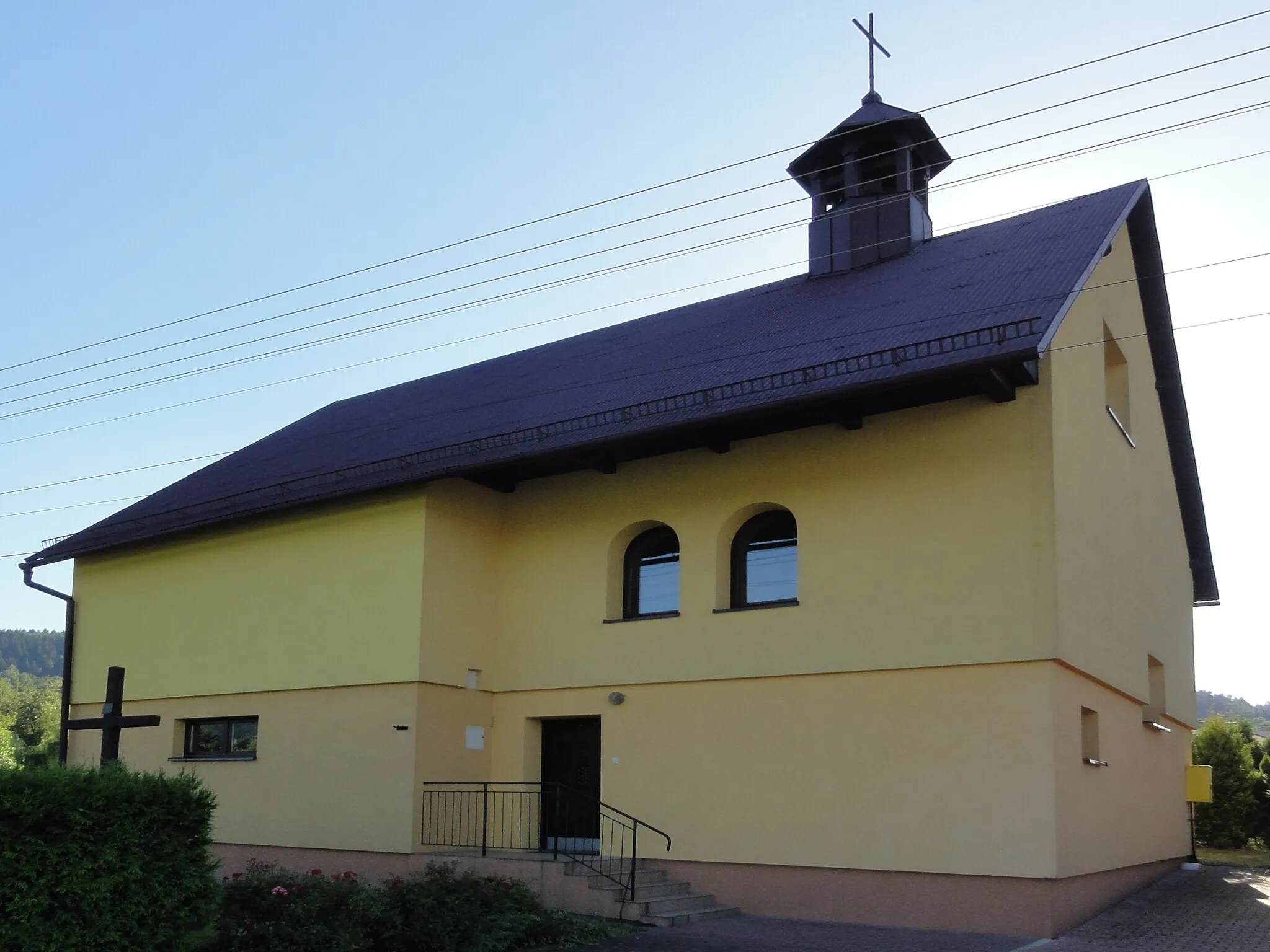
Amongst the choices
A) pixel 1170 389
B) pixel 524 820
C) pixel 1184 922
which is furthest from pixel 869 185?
pixel 1184 922

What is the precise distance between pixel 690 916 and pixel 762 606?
3.37m

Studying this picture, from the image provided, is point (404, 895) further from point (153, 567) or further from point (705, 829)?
point (153, 567)

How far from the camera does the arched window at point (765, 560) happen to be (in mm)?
14203

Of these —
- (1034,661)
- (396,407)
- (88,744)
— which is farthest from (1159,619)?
(88,744)

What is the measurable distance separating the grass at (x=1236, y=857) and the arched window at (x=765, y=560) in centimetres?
887

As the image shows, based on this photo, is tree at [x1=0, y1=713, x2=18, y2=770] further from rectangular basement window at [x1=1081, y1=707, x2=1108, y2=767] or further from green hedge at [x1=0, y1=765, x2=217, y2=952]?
rectangular basement window at [x1=1081, y1=707, x2=1108, y2=767]

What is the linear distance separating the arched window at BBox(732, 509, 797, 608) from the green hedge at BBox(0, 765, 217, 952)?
23.1ft

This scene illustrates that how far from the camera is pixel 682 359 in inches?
661

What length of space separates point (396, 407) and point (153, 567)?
506 centimetres

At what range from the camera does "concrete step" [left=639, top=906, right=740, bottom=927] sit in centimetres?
1238

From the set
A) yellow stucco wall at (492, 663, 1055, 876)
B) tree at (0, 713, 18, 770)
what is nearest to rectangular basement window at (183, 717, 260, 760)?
tree at (0, 713, 18, 770)

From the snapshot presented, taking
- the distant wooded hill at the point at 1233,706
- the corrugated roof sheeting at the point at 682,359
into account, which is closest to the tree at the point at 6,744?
the corrugated roof sheeting at the point at 682,359

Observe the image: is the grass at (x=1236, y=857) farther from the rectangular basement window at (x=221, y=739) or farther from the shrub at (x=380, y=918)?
the rectangular basement window at (x=221, y=739)

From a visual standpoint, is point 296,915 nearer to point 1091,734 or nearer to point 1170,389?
point 1091,734
